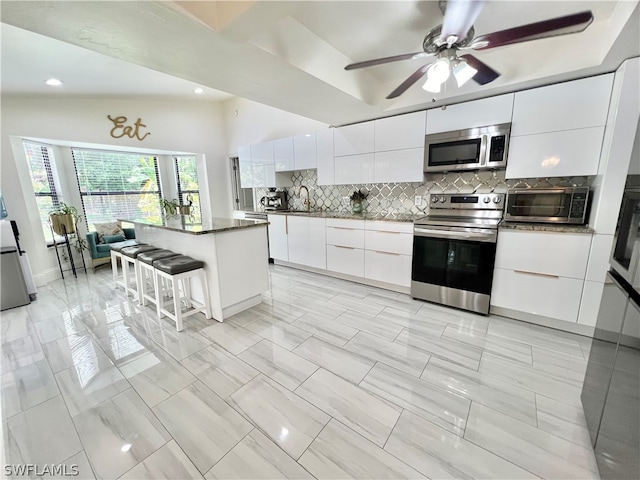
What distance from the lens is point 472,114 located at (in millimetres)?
2648

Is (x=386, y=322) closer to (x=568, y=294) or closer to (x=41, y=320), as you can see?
(x=568, y=294)

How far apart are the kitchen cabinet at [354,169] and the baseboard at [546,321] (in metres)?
2.11

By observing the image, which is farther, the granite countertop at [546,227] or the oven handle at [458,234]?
the oven handle at [458,234]

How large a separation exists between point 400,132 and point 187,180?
4.72 metres

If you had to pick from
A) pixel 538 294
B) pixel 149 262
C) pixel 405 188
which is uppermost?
pixel 405 188

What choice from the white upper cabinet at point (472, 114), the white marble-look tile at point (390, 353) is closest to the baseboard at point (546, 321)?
the white marble-look tile at point (390, 353)

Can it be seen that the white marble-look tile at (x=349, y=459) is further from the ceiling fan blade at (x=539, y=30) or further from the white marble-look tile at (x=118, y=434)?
the ceiling fan blade at (x=539, y=30)

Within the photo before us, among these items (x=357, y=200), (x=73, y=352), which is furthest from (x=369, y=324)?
(x=73, y=352)

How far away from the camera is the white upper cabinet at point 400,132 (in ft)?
9.78

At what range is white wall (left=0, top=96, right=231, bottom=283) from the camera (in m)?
3.33

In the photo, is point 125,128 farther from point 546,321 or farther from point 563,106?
point 546,321

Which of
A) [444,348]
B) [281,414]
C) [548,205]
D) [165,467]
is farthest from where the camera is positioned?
[548,205]

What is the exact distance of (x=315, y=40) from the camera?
206 centimetres

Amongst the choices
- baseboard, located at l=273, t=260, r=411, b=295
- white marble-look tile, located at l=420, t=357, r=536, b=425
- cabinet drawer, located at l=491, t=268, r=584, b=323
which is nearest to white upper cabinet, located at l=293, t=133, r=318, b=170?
baseboard, located at l=273, t=260, r=411, b=295
